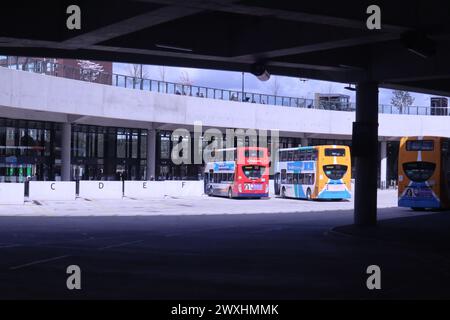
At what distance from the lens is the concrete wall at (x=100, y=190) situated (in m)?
43.2

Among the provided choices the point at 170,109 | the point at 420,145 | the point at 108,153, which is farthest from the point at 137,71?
the point at 420,145

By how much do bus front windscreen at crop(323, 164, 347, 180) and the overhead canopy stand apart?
62.1 feet

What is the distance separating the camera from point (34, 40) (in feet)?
54.5

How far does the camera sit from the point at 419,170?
34906mm

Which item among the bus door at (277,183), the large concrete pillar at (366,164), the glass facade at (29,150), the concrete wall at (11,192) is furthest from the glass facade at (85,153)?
the large concrete pillar at (366,164)

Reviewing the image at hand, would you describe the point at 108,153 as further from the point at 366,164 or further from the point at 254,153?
the point at 366,164

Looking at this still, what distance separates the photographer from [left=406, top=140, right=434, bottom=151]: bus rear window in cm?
3472

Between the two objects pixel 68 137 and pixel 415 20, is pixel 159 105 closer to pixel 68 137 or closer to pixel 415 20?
pixel 68 137

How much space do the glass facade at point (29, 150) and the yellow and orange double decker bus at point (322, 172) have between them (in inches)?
742

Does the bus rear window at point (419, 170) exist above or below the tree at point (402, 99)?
below

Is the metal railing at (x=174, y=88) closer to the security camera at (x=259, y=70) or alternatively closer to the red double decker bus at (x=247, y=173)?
the red double decker bus at (x=247, y=173)

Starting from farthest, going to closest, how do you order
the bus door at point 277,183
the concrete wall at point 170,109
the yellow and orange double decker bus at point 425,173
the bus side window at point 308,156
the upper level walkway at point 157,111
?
the bus door at point 277,183
the bus side window at point 308,156
the upper level walkway at point 157,111
the concrete wall at point 170,109
the yellow and orange double decker bus at point 425,173

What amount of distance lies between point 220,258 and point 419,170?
2251 cm

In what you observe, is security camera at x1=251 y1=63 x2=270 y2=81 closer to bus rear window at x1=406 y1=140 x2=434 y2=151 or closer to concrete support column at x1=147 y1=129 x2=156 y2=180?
bus rear window at x1=406 y1=140 x2=434 y2=151
